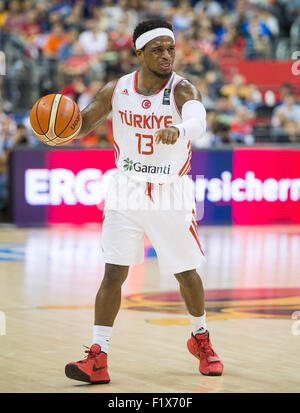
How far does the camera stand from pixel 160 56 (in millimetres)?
5598

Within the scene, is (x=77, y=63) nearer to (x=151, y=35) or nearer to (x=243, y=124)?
(x=243, y=124)

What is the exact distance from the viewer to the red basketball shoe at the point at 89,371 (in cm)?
534

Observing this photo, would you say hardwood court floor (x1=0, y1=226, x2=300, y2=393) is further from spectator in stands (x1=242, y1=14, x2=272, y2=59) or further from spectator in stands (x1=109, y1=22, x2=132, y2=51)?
spectator in stands (x1=242, y1=14, x2=272, y2=59)

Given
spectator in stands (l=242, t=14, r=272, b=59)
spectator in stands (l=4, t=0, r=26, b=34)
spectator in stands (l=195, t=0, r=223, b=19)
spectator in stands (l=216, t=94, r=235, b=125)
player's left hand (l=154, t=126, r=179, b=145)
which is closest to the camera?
player's left hand (l=154, t=126, r=179, b=145)

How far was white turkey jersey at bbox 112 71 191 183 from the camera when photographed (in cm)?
562

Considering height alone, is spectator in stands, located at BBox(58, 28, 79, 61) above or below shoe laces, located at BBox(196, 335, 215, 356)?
above

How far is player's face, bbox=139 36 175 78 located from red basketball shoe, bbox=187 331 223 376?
1.70 m

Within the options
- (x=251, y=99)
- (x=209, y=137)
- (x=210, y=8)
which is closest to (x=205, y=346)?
(x=209, y=137)

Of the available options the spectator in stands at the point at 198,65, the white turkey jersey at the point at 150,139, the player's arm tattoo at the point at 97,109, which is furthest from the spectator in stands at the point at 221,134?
the white turkey jersey at the point at 150,139

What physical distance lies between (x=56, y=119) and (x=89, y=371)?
1565mm

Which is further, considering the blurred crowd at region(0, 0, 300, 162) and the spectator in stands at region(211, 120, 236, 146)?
A: the blurred crowd at region(0, 0, 300, 162)

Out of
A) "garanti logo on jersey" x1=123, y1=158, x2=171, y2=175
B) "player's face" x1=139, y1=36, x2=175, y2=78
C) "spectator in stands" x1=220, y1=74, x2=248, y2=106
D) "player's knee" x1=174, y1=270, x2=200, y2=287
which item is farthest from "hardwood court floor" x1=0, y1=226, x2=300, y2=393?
"spectator in stands" x1=220, y1=74, x2=248, y2=106

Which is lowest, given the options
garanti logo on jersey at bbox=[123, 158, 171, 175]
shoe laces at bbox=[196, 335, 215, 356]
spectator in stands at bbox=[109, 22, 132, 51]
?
shoe laces at bbox=[196, 335, 215, 356]

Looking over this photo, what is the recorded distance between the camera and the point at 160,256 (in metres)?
5.68
